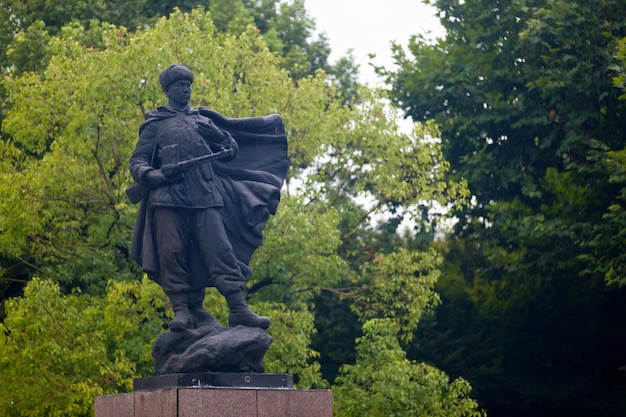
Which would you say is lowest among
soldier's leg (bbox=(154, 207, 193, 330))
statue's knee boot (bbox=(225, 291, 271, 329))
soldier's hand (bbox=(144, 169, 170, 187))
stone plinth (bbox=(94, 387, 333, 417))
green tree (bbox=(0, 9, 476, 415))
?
stone plinth (bbox=(94, 387, 333, 417))

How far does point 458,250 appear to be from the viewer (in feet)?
89.4

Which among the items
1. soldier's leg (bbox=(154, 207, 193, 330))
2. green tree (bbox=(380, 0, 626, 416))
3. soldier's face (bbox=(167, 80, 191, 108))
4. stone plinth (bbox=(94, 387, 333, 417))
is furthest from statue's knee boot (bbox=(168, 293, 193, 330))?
green tree (bbox=(380, 0, 626, 416))

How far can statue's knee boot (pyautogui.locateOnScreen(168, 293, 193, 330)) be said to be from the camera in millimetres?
10133

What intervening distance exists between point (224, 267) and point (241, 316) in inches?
17.9

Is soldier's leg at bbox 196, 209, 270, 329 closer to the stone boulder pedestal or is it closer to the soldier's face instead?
the stone boulder pedestal

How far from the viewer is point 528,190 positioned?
22.9m

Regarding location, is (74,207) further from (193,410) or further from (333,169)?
(193,410)

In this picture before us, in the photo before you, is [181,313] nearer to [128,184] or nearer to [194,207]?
[194,207]

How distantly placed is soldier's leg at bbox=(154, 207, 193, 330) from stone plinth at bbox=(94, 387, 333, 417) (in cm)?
87

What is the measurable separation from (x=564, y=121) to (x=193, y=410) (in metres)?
14.7

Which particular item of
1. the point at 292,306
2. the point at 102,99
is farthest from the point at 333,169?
the point at 102,99

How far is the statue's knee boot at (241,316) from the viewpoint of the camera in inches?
404

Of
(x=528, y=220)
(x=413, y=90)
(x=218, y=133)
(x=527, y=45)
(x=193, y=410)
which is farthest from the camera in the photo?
(x=413, y=90)

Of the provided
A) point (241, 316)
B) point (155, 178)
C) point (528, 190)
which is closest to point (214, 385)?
point (241, 316)
